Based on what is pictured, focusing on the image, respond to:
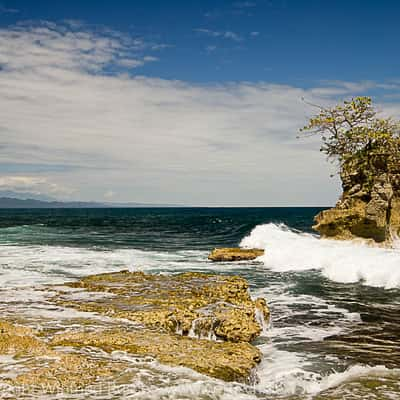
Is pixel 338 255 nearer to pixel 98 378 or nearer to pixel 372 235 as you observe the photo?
pixel 372 235

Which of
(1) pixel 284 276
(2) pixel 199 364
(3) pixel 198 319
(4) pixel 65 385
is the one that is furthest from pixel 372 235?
(4) pixel 65 385

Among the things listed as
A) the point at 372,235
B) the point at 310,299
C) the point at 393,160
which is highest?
the point at 393,160

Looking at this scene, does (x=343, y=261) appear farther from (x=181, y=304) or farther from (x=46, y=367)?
(x=46, y=367)

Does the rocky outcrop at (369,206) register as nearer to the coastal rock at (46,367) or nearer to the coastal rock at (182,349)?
the coastal rock at (182,349)

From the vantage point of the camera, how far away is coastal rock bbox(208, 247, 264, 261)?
29142 millimetres

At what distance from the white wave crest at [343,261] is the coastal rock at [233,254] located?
2.89 feet

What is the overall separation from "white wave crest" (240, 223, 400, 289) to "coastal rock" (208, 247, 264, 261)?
882 mm

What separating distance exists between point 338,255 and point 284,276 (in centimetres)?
446

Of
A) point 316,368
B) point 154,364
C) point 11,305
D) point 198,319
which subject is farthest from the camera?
point 11,305

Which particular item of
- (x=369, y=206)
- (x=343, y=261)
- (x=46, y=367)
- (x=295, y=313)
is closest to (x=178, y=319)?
(x=46, y=367)

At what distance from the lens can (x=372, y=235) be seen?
30297mm

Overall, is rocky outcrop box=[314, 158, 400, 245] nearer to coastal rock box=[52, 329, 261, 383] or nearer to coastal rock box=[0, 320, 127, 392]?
coastal rock box=[52, 329, 261, 383]

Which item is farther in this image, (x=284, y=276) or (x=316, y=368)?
(x=284, y=276)

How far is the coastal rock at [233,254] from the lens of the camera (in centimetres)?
2914
